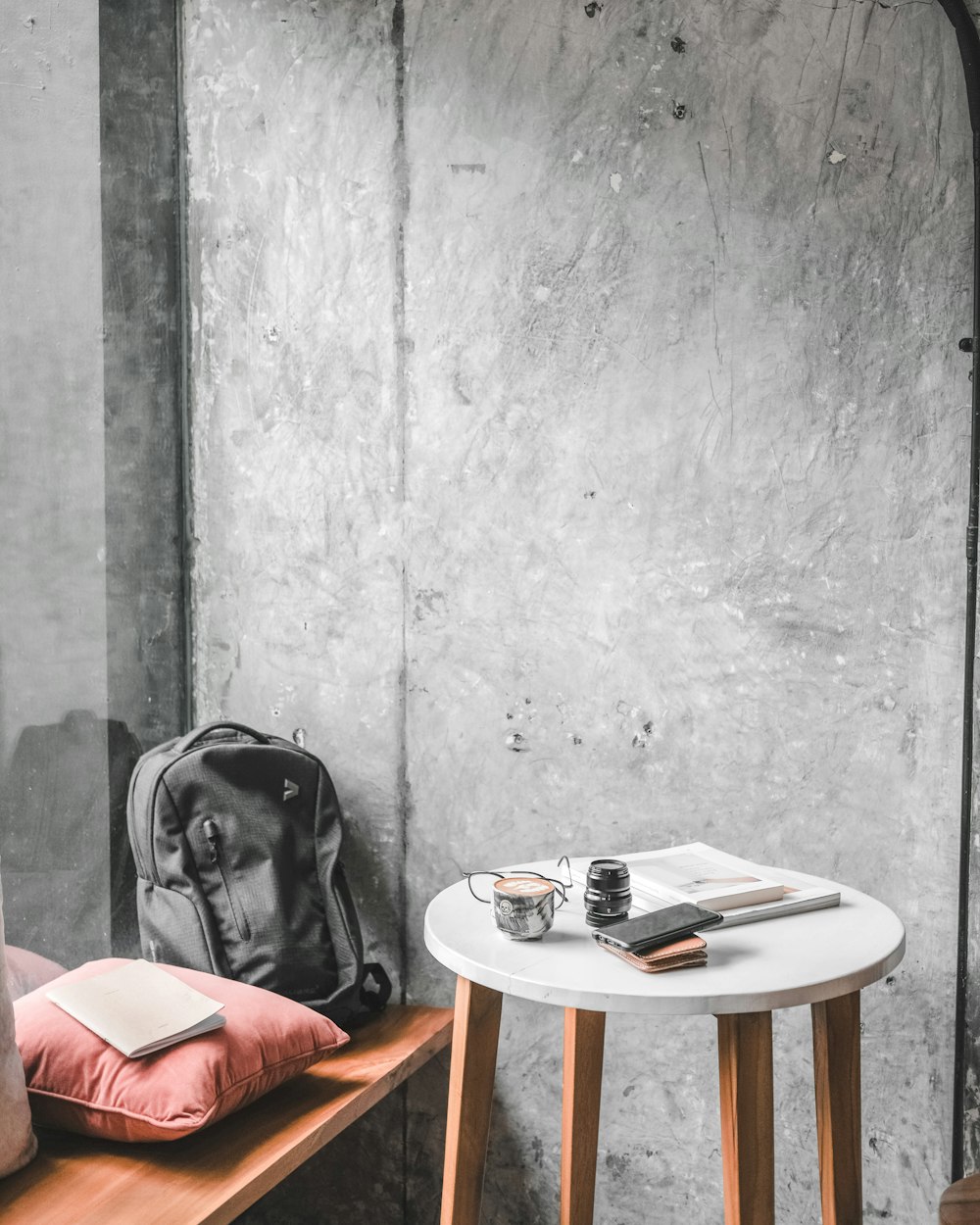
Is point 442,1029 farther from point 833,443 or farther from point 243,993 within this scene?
point 833,443

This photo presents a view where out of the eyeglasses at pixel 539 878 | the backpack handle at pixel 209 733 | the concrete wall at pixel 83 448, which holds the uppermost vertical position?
the concrete wall at pixel 83 448

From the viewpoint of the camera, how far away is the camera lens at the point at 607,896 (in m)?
1.38

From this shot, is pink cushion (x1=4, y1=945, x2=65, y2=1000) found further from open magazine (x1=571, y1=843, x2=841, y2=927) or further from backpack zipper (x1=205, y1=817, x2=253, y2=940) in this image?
open magazine (x1=571, y1=843, x2=841, y2=927)

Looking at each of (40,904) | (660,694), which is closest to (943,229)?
(660,694)

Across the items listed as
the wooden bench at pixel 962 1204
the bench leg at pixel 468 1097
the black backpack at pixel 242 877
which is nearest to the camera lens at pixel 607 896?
the bench leg at pixel 468 1097

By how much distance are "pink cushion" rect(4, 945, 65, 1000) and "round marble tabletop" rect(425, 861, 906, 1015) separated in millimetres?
719

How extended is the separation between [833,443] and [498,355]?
600 mm

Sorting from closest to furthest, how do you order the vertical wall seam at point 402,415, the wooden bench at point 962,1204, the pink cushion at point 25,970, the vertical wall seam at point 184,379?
the wooden bench at point 962,1204, the pink cushion at point 25,970, the vertical wall seam at point 402,415, the vertical wall seam at point 184,379

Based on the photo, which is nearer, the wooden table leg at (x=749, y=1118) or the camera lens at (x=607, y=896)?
the wooden table leg at (x=749, y=1118)

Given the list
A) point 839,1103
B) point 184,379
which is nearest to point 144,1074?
point 839,1103

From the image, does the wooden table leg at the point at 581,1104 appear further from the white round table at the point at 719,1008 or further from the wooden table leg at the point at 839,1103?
the wooden table leg at the point at 839,1103

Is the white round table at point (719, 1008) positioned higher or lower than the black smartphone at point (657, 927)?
lower

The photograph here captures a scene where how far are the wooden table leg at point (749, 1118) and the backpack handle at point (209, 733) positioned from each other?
3.30 ft

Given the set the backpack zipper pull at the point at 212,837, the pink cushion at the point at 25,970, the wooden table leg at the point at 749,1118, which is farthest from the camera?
the backpack zipper pull at the point at 212,837
